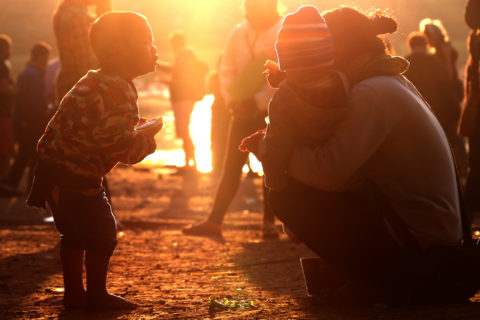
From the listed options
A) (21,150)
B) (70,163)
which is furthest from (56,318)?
(21,150)

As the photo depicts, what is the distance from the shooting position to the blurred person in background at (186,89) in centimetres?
1318

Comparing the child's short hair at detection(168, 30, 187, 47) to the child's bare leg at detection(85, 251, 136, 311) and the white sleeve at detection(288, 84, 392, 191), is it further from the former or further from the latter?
the white sleeve at detection(288, 84, 392, 191)

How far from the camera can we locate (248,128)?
7508mm

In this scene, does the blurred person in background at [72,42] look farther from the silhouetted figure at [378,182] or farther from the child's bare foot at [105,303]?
the silhouetted figure at [378,182]

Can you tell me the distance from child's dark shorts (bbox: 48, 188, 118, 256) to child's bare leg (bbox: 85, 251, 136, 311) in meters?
0.04

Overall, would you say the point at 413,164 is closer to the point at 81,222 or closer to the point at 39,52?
the point at 81,222

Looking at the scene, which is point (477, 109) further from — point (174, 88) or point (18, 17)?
point (18, 17)

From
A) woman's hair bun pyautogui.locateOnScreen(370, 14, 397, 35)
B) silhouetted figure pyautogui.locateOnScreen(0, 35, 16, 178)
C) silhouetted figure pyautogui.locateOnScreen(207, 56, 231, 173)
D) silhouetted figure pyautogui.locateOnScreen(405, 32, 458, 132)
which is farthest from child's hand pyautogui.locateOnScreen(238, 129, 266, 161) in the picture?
silhouetted figure pyautogui.locateOnScreen(207, 56, 231, 173)

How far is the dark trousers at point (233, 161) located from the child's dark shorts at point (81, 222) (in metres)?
3.15

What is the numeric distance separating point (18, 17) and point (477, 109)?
1763 inches

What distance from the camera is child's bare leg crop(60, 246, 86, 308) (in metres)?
4.43

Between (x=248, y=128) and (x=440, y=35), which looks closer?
(x=248, y=128)

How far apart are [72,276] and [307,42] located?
5.20 ft

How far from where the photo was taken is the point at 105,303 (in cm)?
443
